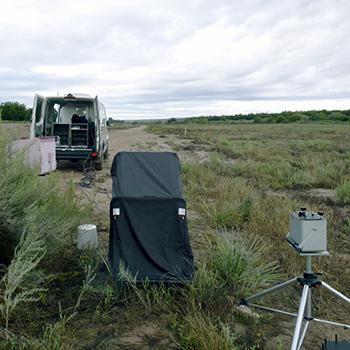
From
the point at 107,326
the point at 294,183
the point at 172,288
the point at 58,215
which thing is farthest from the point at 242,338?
the point at 294,183

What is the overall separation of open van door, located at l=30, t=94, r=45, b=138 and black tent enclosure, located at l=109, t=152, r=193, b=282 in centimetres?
839

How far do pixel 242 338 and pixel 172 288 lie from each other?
85 cm

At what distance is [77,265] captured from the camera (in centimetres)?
474

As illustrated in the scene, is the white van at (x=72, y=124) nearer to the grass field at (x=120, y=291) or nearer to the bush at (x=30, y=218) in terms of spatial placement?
the grass field at (x=120, y=291)

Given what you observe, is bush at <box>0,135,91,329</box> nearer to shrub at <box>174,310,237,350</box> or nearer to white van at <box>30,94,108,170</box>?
shrub at <box>174,310,237,350</box>

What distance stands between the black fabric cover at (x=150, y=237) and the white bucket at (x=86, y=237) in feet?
2.90

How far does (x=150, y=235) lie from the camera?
4270mm

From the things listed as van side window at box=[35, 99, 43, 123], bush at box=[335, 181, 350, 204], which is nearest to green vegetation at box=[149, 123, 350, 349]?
bush at box=[335, 181, 350, 204]

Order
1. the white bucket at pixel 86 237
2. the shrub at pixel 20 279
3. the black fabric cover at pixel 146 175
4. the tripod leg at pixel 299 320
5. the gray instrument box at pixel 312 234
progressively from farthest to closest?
1. the white bucket at pixel 86 237
2. the black fabric cover at pixel 146 175
3. the shrub at pixel 20 279
4. the gray instrument box at pixel 312 234
5. the tripod leg at pixel 299 320

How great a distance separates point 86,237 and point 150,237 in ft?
3.73

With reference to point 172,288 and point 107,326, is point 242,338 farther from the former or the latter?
point 107,326

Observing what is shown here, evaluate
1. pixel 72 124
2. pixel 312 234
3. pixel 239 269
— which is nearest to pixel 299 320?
pixel 312 234

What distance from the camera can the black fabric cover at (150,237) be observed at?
164 inches

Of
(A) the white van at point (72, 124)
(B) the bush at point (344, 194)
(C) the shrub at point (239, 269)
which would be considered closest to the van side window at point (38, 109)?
(A) the white van at point (72, 124)
